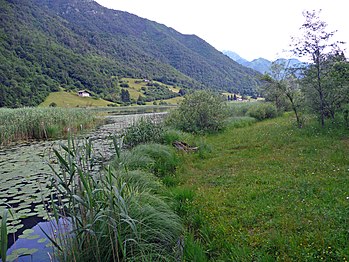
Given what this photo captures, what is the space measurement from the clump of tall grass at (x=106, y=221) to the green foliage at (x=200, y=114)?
12818 mm

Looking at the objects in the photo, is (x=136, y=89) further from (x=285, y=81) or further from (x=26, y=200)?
(x=26, y=200)

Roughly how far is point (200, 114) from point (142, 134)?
6.25m

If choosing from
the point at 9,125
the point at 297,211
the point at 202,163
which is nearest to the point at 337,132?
the point at 202,163

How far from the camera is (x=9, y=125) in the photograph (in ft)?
51.5

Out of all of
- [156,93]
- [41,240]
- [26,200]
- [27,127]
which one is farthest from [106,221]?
[156,93]

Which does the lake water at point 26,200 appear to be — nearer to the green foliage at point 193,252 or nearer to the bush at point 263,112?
the green foliage at point 193,252

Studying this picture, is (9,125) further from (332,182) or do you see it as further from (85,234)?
(332,182)

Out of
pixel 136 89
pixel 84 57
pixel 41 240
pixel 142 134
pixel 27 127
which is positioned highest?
pixel 84 57

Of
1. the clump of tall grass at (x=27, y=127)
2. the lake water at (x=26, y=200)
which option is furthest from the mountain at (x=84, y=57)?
the lake water at (x=26, y=200)

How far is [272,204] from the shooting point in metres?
5.07

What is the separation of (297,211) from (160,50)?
189m

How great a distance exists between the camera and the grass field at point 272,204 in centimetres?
354

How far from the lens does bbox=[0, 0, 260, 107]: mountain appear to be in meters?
→ 58.0

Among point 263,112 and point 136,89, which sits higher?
point 136,89
